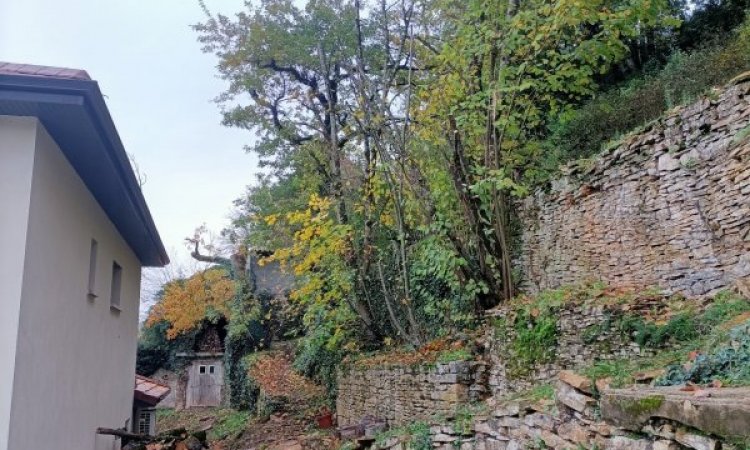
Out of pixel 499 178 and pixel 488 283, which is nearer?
pixel 499 178

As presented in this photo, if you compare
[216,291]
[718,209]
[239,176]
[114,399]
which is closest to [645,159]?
[718,209]

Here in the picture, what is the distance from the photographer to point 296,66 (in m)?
15.9

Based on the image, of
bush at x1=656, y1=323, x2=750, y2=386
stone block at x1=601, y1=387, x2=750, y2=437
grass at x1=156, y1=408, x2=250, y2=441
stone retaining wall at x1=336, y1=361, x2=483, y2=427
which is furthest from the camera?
grass at x1=156, y1=408, x2=250, y2=441

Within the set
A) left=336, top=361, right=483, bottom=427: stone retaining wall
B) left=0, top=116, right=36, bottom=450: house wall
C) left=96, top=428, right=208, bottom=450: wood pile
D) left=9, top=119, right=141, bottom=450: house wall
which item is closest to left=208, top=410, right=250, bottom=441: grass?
left=96, top=428, right=208, bottom=450: wood pile

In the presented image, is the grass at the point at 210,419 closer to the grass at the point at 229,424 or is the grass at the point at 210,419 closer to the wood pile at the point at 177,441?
the grass at the point at 229,424

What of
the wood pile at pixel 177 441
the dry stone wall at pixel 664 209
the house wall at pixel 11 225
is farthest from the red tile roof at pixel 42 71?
the wood pile at pixel 177 441

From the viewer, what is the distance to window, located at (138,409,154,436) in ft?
44.5

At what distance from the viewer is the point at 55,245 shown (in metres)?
5.16

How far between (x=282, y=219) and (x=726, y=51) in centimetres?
1194

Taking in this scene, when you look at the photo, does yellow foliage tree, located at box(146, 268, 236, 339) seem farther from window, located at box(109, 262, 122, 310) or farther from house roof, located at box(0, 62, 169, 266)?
house roof, located at box(0, 62, 169, 266)

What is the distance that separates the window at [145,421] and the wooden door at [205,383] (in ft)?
40.7

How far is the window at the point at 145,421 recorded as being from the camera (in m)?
13.6

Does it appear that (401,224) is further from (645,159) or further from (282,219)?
(282,219)

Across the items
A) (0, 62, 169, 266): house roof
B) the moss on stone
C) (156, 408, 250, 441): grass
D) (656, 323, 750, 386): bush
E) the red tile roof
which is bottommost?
(156, 408, 250, 441): grass
